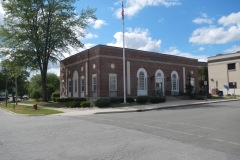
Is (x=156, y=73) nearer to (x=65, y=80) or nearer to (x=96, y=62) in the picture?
(x=96, y=62)

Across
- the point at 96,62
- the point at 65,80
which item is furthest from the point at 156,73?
the point at 65,80

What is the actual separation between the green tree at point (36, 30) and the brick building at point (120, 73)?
4.24 metres

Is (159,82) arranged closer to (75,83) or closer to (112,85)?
(112,85)

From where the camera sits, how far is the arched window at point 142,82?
120 feet

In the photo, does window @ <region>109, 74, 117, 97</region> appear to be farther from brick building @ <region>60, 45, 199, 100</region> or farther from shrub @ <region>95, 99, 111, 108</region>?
shrub @ <region>95, 99, 111, 108</region>

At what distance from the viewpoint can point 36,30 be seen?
38281mm

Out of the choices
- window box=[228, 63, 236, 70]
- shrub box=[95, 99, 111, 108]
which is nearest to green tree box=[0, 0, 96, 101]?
shrub box=[95, 99, 111, 108]

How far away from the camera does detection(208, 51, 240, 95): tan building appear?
58.5 metres

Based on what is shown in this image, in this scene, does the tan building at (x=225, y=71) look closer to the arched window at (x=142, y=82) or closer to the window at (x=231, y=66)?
the window at (x=231, y=66)

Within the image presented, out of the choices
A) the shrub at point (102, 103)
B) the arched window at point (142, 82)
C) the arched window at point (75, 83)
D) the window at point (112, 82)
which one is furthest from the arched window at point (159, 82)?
the shrub at point (102, 103)

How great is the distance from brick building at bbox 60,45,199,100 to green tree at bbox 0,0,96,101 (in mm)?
4241

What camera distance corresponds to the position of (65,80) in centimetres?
4519

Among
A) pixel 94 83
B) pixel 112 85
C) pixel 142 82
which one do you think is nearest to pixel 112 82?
pixel 112 85

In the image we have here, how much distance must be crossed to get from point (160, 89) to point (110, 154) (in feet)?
106
